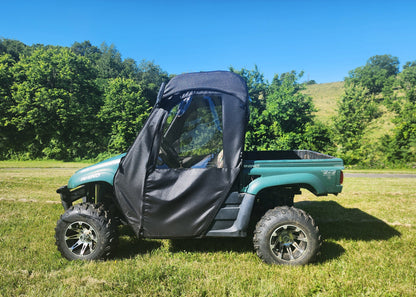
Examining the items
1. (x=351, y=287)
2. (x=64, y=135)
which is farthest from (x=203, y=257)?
(x=64, y=135)

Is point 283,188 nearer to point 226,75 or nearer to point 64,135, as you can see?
point 226,75

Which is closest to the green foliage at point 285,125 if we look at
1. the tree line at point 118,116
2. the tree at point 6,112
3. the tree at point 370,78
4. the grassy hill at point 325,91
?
the tree line at point 118,116

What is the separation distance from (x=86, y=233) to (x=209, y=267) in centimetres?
172

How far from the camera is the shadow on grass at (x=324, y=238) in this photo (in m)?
3.92

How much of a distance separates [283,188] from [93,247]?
281 cm

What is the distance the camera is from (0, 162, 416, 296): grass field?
9.32 feet

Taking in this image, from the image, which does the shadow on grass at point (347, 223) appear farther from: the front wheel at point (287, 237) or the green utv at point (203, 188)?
the green utv at point (203, 188)

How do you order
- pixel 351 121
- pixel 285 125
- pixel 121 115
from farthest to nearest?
pixel 121 115 < pixel 351 121 < pixel 285 125

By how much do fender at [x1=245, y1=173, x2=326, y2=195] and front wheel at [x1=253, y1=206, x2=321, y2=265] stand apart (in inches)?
14.7

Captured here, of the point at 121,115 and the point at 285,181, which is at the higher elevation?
the point at 121,115

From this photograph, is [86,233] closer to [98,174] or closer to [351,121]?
[98,174]

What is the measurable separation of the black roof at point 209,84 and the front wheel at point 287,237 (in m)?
1.59

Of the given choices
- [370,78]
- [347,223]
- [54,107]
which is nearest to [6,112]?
[54,107]

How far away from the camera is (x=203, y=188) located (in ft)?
11.0
